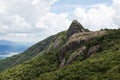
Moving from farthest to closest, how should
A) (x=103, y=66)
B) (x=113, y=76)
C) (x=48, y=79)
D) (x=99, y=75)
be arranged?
(x=48, y=79) → (x=103, y=66) → (x=99, y=75) → (x=113, y=76)

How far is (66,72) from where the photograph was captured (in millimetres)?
192750

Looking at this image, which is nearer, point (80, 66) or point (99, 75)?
point (99, 75)

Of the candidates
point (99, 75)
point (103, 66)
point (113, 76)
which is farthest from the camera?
point (103, 66)

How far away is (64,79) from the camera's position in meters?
186

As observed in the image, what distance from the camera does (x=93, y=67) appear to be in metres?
186

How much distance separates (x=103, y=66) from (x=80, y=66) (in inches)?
730

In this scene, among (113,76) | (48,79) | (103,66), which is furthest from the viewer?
(48,79)

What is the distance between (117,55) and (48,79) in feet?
146

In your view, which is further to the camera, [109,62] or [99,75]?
[109,62]

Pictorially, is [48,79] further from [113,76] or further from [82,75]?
[113,76]

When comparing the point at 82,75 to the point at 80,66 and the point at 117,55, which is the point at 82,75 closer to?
the point at 80,66

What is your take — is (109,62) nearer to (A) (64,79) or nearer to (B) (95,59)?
(B) (95,59)

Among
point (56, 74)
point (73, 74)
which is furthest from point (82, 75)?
point (56, 74)

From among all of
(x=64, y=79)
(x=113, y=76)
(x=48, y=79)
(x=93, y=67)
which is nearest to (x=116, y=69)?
(x=113, y=76)
